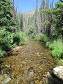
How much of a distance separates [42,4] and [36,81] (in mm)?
23141

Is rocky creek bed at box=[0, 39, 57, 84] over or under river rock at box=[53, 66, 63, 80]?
under

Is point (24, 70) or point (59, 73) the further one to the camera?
point (24, 70)

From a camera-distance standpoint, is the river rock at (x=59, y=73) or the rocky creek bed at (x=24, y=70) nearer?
the river rock at (x=59, y=73)

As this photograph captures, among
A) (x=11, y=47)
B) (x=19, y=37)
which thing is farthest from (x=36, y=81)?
(x=19, y=37)

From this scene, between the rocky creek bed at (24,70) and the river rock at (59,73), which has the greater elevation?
the river rock at (59,73)

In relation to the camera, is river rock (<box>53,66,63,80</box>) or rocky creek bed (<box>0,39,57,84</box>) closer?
river rock (<box>53,66,63,80</box>)

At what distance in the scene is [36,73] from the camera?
24.1 feet

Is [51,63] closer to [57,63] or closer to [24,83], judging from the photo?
[57,63]

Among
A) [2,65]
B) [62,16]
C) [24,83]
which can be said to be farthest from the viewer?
[62,16]

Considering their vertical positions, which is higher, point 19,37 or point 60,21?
point 60,21

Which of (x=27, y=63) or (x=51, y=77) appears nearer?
(x=51, y=77)

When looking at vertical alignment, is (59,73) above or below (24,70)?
above

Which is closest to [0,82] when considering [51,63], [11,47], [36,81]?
[36,81]

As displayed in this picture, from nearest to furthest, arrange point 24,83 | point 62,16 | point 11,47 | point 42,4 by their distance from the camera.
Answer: point 24,83 < point 11,47 < point 62,16 < point 42,4
